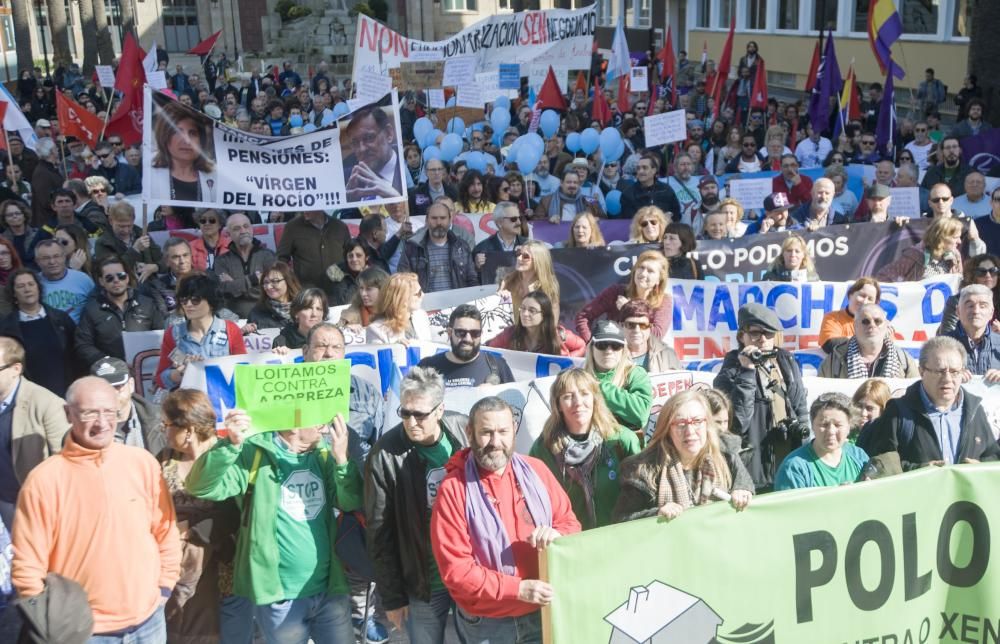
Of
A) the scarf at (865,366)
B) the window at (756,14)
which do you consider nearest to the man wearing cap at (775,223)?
the scarf at (865,366)

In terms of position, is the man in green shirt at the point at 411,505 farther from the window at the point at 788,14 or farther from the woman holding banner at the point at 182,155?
the window at the point at 788,14

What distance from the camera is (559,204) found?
9.70 metres

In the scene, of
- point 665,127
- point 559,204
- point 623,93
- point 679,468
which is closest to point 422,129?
point 623,93

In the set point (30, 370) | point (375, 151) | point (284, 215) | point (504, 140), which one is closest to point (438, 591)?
point (30, 370)

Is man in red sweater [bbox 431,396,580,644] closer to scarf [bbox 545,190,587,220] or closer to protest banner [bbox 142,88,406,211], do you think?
protest banner [bbox 142,88,406,211]

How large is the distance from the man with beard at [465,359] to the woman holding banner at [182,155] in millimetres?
3396

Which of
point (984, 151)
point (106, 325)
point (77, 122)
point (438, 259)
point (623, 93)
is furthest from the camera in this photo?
point (623, 93)

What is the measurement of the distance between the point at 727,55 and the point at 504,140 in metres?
4.74

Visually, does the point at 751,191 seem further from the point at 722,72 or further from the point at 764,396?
the point at 722,72

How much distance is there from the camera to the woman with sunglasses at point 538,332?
5906 mm

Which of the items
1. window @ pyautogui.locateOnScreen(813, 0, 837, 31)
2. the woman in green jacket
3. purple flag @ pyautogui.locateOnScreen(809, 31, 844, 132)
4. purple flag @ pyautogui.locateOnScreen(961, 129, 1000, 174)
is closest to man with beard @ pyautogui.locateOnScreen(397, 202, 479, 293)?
the woman in green jacket

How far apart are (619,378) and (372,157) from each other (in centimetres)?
395

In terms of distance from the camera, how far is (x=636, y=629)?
3820 millimetres

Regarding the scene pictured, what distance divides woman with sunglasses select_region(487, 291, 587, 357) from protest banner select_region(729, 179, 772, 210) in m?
4.35
